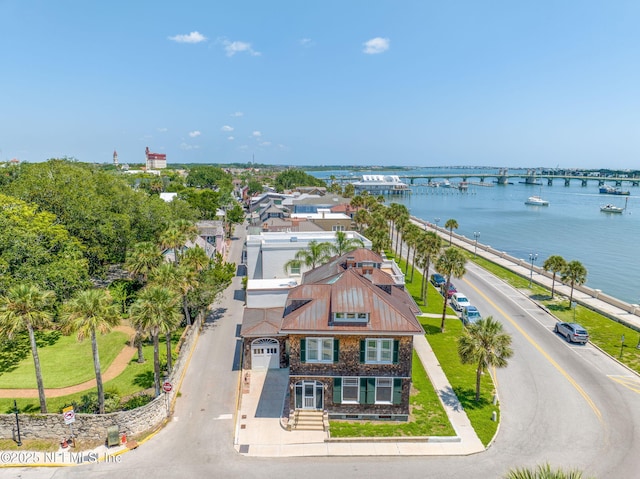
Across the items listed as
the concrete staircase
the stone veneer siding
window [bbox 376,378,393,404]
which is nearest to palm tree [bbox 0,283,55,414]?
the stone veneer siding

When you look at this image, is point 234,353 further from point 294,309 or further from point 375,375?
point 375,375

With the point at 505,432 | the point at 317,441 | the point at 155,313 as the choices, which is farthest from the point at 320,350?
the point at 505,432

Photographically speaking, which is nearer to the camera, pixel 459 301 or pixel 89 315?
pixel 89 315

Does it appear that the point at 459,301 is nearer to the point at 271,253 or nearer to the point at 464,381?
the point at 464,381

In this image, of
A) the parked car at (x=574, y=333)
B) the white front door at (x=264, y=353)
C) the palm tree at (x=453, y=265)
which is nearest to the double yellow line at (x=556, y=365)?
the parked car at (x=574, y=333)

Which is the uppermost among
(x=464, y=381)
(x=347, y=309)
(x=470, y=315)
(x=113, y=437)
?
(x=347, y=309)

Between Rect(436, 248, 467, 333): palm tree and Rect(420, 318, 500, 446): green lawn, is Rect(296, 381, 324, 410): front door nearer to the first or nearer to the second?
Rect(420, 318, 500, 446): green lawn
